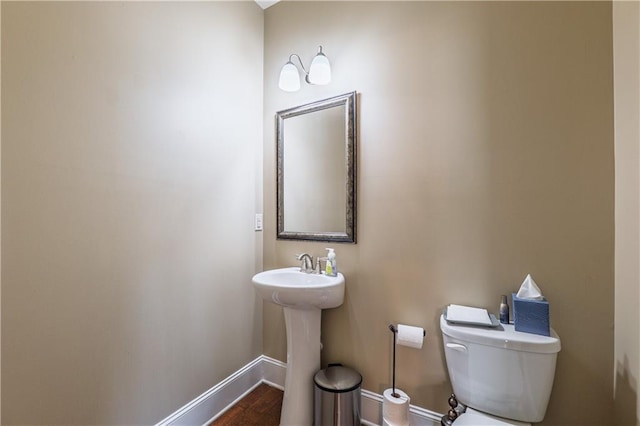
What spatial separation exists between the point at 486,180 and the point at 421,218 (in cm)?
33

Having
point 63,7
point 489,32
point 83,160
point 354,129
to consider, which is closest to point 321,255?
point 354,129

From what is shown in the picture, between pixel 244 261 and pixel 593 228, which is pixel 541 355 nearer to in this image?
pixel 593 228

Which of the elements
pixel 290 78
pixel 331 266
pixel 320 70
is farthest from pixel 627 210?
pixel 290 78

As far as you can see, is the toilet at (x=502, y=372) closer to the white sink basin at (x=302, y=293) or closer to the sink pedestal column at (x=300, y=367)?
the white sink basin at (x=302, y=293)

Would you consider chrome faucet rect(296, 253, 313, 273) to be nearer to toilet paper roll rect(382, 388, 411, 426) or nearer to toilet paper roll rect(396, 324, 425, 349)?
toilet paper roll rect(396, 324, 425, 349)

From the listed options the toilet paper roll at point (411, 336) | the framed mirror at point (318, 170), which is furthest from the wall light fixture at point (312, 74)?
the toilet paper roll at point (411, 336)

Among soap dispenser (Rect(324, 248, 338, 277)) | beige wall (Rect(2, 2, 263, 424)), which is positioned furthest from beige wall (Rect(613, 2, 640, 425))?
beige wall (Rect(2, 2, 263, 424))

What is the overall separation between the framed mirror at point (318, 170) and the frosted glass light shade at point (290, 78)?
133 millimetres

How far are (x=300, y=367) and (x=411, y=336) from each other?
24.5 inches

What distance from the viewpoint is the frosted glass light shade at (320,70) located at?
153cm

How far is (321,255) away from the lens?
5.47 feet

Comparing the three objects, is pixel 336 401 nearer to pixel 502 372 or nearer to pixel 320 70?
pixel 502 372

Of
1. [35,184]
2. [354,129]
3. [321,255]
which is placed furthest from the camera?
[321,255]

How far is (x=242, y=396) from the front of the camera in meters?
1.71
